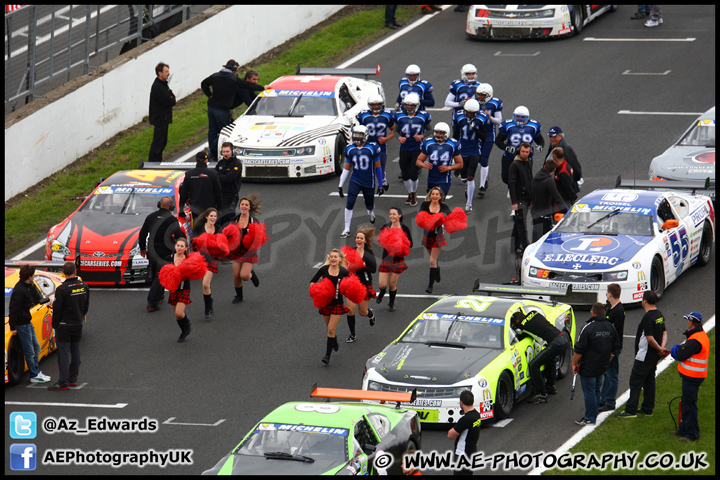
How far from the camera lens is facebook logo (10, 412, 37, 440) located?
45.3ft

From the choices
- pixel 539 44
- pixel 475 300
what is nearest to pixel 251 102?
pixel 539 44

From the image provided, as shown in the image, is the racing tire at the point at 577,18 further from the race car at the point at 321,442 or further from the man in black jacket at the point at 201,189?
the race car at the point at 321,442

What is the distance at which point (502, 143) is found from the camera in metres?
21.2

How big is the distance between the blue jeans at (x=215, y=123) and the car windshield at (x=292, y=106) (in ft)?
1.85

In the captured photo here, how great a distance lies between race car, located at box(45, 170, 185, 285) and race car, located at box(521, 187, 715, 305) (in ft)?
21.5

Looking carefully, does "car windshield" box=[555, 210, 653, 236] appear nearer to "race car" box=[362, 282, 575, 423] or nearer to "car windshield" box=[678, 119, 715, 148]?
"race car" box=[362, 282, 575, 423]

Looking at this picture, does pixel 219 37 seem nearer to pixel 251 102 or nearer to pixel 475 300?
pixel 251 102

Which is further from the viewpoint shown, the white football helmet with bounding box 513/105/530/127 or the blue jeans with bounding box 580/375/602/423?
the white football helmet with bounding box 513/105/530/127

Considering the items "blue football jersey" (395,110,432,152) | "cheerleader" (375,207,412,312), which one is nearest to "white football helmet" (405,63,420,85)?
"blue football jersey" (395,110,432,152)

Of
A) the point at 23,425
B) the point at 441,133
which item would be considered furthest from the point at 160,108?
→ the point at 23,425

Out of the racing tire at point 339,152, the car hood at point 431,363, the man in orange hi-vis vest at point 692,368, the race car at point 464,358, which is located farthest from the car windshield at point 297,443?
the racing tire at point 339,152

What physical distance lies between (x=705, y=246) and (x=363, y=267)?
259 inches

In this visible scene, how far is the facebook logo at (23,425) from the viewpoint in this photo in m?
13.8

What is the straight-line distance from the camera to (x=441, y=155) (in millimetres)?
20297
